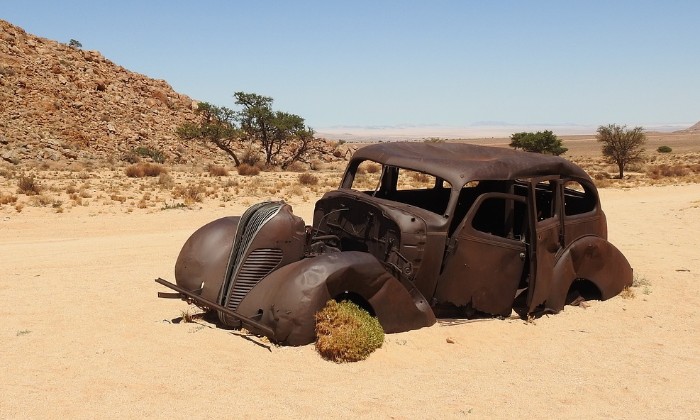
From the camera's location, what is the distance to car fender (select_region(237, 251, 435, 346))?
5.35 meters

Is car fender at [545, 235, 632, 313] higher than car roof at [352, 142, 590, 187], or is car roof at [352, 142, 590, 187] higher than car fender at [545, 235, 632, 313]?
car roof at [352, 142, 590, 187]

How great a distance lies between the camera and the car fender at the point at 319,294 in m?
5.35

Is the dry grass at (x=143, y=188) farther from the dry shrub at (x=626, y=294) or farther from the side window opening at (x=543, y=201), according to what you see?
the dry shrub at (x=626, y=294)

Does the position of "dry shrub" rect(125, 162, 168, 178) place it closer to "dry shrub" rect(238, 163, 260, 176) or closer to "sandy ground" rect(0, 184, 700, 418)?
"dry shrub" rect(238, 163, 260, 176)

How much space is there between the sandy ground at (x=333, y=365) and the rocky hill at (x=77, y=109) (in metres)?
32.1

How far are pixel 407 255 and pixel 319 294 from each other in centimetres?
101

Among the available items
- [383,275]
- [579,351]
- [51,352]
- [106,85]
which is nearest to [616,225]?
[579,351]

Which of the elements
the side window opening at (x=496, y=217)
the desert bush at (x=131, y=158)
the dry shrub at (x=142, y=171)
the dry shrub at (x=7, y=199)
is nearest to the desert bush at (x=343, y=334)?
the side window opening at (x=496, y=217)

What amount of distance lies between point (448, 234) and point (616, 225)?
10257 mm

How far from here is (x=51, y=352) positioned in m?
5.37

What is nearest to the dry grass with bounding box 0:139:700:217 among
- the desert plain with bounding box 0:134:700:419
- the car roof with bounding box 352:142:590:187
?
the desert plain with bounding box 0:134:700:419

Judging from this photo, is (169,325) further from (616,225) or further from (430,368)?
(616,225)

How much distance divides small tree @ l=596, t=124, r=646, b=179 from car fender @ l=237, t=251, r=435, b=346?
33.7 metres

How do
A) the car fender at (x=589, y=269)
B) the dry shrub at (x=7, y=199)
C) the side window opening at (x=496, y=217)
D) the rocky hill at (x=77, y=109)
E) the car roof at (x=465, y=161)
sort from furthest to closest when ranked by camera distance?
the rocky hill at (x=77, y=109)
the dry shrub at (x=7, y=199)
the side window opening at (x=496, y=217)
the car fender at (x=589, y=269)
the car roof at (x=465, y=161)
